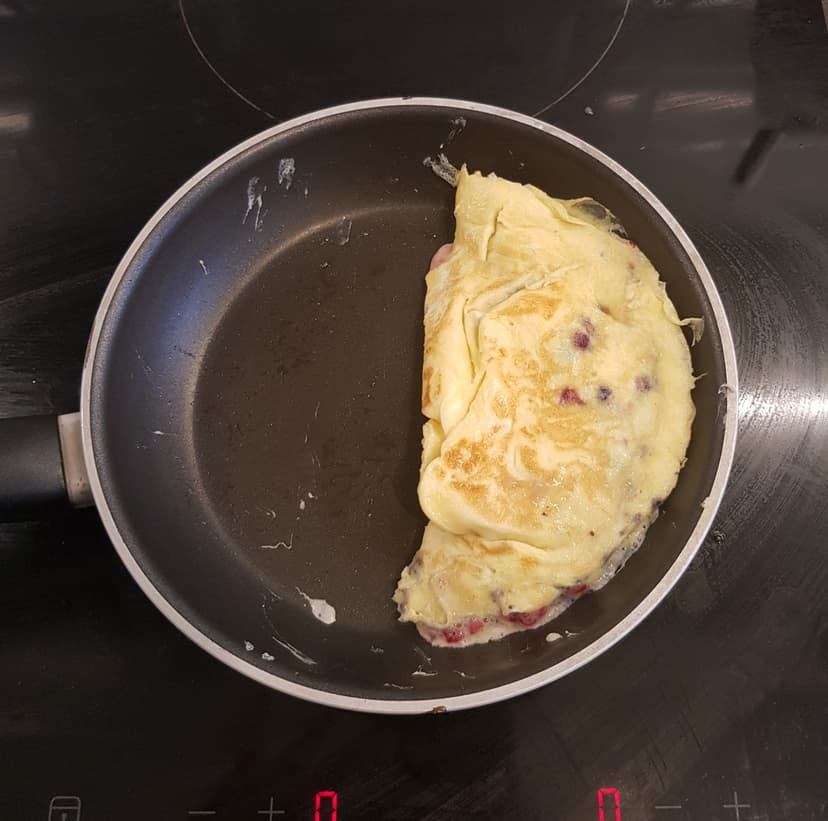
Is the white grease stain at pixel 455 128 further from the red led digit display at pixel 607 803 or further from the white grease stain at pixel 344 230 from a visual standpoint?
the red led digit display at pixel 607 803

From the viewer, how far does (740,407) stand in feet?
4.16

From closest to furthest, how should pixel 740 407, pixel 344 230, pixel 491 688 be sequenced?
pixel 491 688 < pixel 740 407 < pixel 344 230

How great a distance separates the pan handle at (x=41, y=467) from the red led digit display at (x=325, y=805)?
57 centimetres

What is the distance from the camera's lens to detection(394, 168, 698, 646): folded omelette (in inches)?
42.9

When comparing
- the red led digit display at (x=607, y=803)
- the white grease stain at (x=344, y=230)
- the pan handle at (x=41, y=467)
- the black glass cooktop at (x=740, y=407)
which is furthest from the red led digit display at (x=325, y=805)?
the white grease stain at (x=344, y=230)

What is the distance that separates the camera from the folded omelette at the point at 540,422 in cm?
109

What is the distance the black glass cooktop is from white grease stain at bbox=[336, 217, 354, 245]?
28 centimetres

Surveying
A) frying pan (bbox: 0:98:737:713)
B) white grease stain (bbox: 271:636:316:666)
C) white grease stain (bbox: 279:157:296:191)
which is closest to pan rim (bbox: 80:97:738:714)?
frying pan (bbox: 0:98:737:713)

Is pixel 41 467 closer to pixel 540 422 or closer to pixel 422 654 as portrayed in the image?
pixel 422 654

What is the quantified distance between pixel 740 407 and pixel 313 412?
75 cm

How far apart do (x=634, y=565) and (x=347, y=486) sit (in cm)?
48

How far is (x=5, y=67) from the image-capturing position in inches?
59.7

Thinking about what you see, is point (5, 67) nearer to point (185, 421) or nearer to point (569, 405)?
point (185, 421)

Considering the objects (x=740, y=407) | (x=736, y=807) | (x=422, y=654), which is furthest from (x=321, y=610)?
(x=740, y=407)
